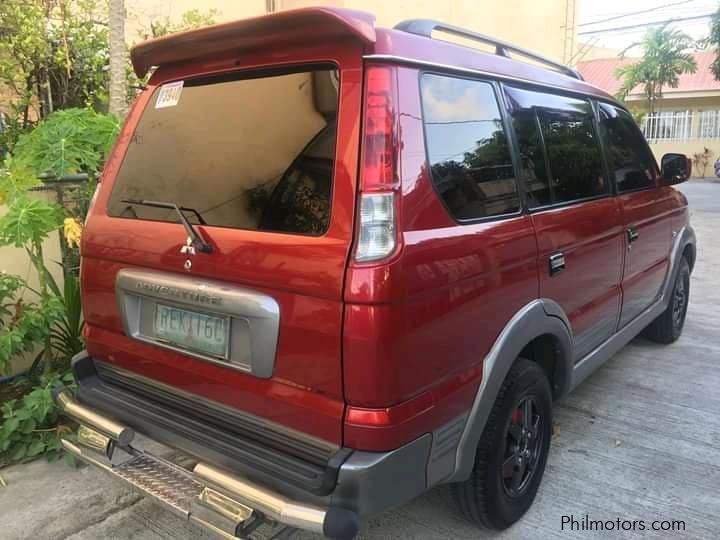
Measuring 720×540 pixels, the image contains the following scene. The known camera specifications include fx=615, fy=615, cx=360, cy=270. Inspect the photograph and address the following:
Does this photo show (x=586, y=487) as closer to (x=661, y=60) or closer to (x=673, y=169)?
(x=673, y=169)

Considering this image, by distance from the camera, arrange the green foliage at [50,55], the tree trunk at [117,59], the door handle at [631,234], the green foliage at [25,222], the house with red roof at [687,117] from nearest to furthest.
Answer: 1. the green foliage at [25,222]
2. the door handle at [631,234]
3. the tree trunk at [117,59]
4. the green foliage at [50,55]
5. the house with red roof at [687,117]

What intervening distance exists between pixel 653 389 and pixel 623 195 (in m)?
1.47

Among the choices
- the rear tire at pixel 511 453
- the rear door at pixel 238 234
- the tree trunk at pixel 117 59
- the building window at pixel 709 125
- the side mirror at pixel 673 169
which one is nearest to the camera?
the rear door at pixel 238 234

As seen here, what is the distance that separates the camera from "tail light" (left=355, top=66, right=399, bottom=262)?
1.91 metres

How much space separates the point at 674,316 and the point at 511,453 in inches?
120

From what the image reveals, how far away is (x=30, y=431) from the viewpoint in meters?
3.36

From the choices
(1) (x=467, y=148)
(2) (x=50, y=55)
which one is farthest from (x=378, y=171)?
(2) (x=50, y=55)

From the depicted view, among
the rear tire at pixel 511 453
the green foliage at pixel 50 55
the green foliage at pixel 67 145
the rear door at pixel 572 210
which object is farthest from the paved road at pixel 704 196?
the green foliage at pixel 67 145

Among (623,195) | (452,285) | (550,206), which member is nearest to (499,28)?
(623,195)

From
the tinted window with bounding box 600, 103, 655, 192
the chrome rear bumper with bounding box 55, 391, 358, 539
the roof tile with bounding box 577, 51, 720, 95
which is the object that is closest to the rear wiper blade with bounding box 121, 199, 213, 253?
the chrome rear bumper with bounding box 55, 391, 358, 539

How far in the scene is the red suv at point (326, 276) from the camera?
1.93 metres

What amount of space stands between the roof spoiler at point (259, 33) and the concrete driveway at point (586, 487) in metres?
1.98

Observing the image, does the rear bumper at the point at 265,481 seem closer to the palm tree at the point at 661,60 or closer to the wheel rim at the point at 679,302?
the wheel rim at the point at 679,302

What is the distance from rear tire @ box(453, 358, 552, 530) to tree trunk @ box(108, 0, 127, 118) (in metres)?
3.87
